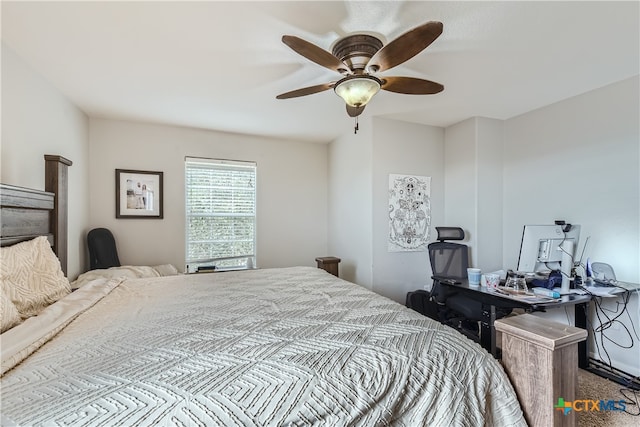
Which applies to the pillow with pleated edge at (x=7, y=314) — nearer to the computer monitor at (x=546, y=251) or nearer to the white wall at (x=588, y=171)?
the computer monitor at (x=546, y=251)

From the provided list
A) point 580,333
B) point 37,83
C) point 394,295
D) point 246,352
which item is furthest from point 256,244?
point 580,333

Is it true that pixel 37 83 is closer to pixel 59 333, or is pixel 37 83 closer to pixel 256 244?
pixel 59 333

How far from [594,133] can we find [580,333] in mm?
2610

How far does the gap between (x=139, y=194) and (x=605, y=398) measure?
4.81 metres

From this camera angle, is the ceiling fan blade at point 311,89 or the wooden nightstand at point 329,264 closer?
the ceiling fan blade at point 311,89

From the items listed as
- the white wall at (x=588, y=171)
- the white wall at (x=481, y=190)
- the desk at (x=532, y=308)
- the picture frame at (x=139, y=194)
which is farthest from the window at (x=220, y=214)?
the white wall at (x=588, y=171)

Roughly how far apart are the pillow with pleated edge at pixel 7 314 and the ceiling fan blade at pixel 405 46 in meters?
2.14

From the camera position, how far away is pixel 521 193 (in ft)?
10.8

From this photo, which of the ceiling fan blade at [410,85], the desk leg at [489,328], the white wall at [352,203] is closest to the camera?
the ceiling fan blade at [410,85]

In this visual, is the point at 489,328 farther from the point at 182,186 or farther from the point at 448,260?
the point at 182,186

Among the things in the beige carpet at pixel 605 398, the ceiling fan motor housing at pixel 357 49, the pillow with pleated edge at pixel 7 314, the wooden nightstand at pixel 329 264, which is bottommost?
the beige carpet at pixel 605 398

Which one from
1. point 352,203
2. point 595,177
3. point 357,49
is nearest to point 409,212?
point 352,203

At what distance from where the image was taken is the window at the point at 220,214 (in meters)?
3.78

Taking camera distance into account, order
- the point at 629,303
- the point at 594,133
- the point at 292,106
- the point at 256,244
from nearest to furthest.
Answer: the point at 629,303
the point at 594,133
the point at 292,106
the point at 256,244
